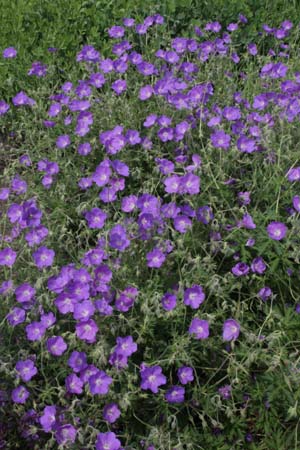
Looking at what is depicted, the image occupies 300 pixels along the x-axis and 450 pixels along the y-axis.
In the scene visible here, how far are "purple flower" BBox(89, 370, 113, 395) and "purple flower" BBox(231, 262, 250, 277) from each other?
83 centimetres

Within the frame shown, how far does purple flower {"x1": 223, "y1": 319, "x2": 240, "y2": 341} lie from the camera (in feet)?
8.23

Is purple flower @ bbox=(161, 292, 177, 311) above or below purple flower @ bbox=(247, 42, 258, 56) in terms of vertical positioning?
below

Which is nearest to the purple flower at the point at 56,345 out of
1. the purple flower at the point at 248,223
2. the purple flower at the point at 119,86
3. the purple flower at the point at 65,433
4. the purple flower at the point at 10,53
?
the purple flower at the point at 65,433

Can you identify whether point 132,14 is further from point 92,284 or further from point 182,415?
point 182,415

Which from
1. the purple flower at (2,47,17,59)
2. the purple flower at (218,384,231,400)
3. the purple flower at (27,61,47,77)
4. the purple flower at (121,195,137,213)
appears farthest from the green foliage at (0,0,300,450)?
the purple flower at (2,47,17,59)

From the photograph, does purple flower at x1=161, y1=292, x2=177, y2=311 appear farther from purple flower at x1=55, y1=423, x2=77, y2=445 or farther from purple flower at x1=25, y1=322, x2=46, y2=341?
purple flower at x1=55, y1=423, x2=77, y2=445

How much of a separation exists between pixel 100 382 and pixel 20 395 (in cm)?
36

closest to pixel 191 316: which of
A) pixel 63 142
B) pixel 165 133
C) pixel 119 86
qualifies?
pixel 165 133

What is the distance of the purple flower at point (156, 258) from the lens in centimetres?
268

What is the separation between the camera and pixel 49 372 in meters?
2.64

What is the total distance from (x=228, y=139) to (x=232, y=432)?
1539 millimetres

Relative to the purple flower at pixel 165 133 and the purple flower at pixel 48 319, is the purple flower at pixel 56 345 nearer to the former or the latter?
the purple flower at pixel 48 319

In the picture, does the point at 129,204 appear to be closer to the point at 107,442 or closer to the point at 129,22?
the point at 107,442

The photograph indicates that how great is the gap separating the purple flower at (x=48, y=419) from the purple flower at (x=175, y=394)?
497 millimetres
